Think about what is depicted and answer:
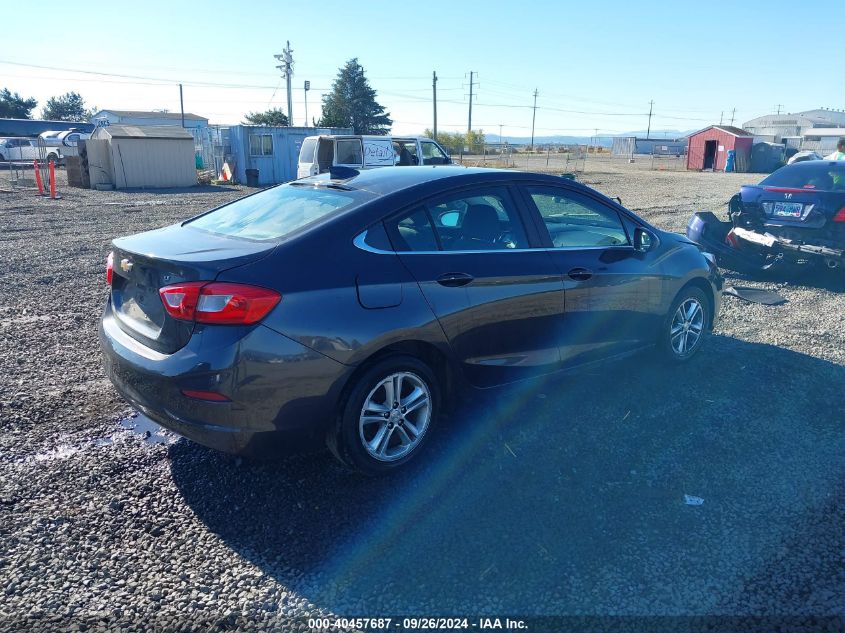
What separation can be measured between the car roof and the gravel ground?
1.35 m

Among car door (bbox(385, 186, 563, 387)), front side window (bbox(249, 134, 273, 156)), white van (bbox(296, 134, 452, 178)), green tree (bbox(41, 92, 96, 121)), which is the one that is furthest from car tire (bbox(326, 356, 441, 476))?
green tree (bbox(41, 92, 96, 121))

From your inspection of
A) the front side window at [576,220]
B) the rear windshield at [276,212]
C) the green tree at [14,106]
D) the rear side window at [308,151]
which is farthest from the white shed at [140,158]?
the green tree at [14,106]

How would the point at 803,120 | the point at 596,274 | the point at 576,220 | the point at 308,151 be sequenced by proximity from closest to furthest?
the point at 596,274 → the point at 576,220 → the point at 308,151 → the point at 803,120

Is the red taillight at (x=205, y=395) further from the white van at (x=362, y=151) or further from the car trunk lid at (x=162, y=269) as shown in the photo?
the white van at (x=362, y=151)

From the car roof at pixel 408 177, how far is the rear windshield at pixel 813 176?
5.20m

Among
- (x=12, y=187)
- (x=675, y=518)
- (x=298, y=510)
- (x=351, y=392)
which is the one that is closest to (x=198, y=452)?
(x=298, y=510)

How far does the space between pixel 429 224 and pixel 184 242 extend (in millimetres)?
1346

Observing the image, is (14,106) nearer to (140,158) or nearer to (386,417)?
(140,158)

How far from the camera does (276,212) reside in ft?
12.6

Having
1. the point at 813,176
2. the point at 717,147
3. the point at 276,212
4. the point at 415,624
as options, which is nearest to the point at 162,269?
the point at 276,212

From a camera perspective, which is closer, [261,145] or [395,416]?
[395,416]

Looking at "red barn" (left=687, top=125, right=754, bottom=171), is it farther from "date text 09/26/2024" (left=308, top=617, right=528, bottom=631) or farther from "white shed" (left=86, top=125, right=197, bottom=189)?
"date text 09/26/2024" (left=308, top=617, right=528, bottom=631)

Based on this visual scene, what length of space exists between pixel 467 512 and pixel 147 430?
214cm

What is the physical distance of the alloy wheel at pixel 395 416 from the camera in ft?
11.3
